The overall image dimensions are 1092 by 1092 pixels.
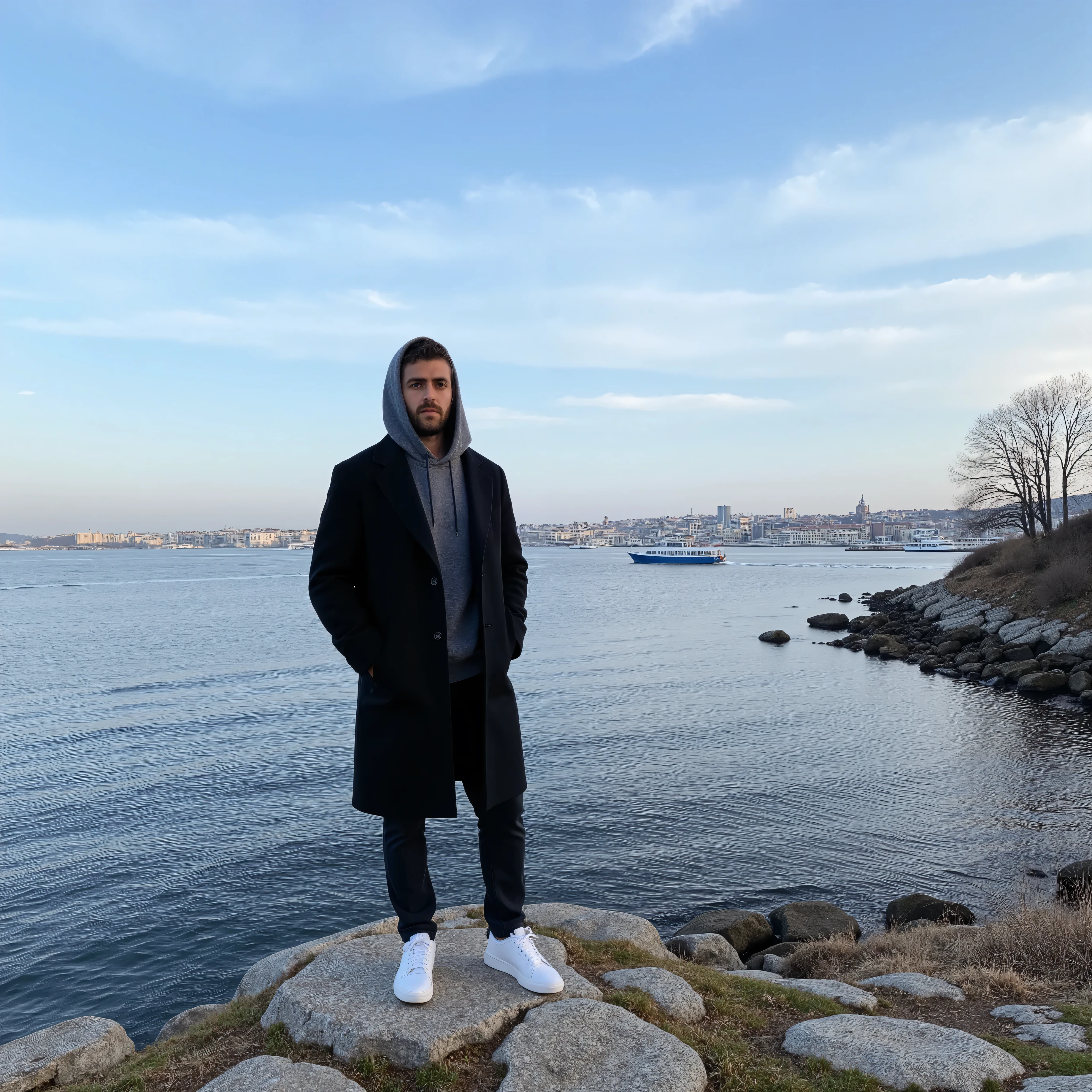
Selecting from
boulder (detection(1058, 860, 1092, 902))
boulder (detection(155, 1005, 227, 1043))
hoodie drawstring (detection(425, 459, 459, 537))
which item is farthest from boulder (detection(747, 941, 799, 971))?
hoodie drawstring (detection(425, 459, 459, 537))

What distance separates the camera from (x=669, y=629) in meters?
42.7

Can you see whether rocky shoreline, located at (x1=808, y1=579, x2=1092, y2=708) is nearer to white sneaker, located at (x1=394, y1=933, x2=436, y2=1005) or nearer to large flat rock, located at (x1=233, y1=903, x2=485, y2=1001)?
large flat rock, located at (x1=233, y1=903, x2=485, y2=1001)

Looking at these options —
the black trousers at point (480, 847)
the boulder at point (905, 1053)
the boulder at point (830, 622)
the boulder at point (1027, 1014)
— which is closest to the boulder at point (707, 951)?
the boulder at point (1027, 1014)

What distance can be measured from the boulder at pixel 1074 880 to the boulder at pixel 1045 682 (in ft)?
50.5

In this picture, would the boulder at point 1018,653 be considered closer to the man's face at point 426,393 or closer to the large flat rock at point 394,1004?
the large flat rock at point 394,1004

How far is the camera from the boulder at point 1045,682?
22.9 m

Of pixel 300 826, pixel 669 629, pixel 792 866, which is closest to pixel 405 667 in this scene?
pixel 792 866

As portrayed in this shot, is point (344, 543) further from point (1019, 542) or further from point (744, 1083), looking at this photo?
point (1019, 542)

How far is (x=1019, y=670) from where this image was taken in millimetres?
24656

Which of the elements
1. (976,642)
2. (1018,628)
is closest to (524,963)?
(1018,628)

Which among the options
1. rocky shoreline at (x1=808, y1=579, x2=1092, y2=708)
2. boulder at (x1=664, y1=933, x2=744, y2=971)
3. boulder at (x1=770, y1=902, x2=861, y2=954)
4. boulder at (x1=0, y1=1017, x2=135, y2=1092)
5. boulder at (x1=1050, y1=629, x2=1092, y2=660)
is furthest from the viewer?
boulder at (x1=1050, y1=629, x2=1092, y2=660)

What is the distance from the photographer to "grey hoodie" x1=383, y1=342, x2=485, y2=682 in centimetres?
368

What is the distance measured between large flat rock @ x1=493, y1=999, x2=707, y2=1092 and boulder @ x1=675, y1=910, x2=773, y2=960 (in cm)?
460

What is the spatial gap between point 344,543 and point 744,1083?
9.43ft
